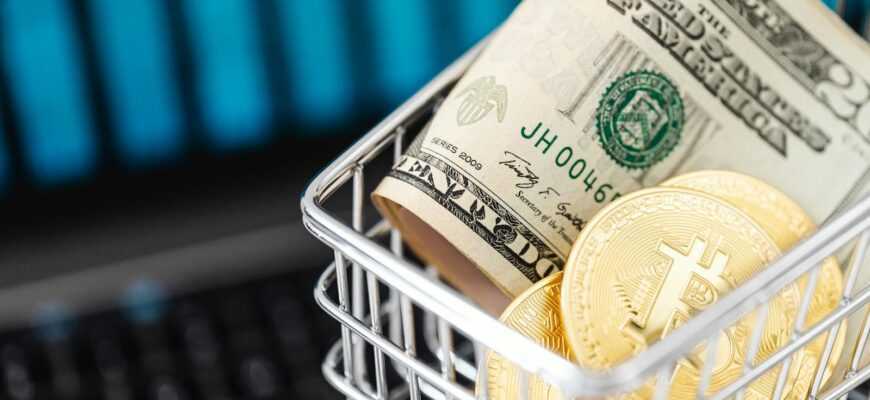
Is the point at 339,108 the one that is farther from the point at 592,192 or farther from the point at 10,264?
the point at 592,192

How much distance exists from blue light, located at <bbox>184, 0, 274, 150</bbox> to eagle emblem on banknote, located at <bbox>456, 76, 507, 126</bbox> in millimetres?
464

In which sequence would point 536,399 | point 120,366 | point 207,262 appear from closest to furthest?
point 536,399 → point 120,366 → point 207,262

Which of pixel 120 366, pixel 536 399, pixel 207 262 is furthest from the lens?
pixel 207 262

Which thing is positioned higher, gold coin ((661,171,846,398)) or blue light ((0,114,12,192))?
gold coin ((661,171,846,398))

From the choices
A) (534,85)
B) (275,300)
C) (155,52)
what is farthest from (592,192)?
(155,52)

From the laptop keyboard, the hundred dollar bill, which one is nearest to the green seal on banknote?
the hundred dollar bill

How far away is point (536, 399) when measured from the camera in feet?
1.11

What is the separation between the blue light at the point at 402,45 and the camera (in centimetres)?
84

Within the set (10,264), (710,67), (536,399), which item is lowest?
(10,264)

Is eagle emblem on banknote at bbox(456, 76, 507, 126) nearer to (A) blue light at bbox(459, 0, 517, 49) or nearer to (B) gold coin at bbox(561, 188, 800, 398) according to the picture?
(B) gold coin at bbox(561, 188, 800, 398)

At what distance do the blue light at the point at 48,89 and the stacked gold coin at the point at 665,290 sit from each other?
0.56 metres

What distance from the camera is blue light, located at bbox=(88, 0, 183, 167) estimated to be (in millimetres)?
786

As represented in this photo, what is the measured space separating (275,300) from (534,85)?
0.40 m

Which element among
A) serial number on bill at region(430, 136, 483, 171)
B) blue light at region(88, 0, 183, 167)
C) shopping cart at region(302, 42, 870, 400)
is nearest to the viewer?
shopping cart at region(302, 42, 870, 400)
